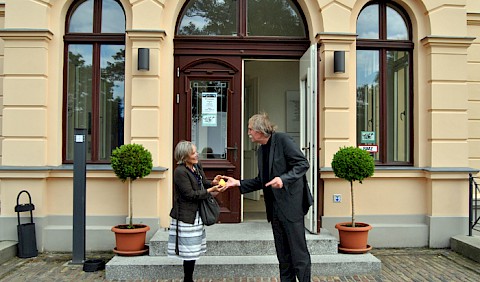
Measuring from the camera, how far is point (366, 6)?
7.34m

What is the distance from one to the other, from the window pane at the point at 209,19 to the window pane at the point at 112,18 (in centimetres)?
93

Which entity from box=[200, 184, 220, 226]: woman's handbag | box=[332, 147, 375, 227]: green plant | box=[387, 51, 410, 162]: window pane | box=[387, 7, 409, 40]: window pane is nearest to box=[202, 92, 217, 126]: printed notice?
box=[332, 147, 375, 227]: green plant

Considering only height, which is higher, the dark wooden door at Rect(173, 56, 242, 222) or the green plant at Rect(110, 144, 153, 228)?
the dark wooden door at Rect(173, 56, 242, 222)

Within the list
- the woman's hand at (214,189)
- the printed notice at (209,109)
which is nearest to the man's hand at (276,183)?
the woman's hand at (214,189)

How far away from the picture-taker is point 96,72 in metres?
7.13

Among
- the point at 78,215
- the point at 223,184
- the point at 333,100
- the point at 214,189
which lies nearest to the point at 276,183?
the point at 223,184

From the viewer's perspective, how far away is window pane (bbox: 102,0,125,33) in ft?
23.4

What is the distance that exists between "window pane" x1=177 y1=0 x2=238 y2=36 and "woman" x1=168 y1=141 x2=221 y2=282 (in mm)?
3053

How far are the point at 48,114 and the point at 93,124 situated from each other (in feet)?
2.21

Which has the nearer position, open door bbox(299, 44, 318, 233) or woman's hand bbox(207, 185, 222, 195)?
woman's hand bbox(207, 185, 222, 195)

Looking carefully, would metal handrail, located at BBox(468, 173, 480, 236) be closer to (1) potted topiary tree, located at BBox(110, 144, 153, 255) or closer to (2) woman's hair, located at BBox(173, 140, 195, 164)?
(2) woman's hair, located at BBox(173, 140, 195, 164)

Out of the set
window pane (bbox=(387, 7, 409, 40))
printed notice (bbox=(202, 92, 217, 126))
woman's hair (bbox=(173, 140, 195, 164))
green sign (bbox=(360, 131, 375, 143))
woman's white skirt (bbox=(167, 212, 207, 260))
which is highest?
window pane (bbox=(387, 7, 409, 40))

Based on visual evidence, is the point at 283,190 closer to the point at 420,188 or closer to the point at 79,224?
the point at 79,224

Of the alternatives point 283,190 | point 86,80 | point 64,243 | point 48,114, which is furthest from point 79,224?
point 283,190
